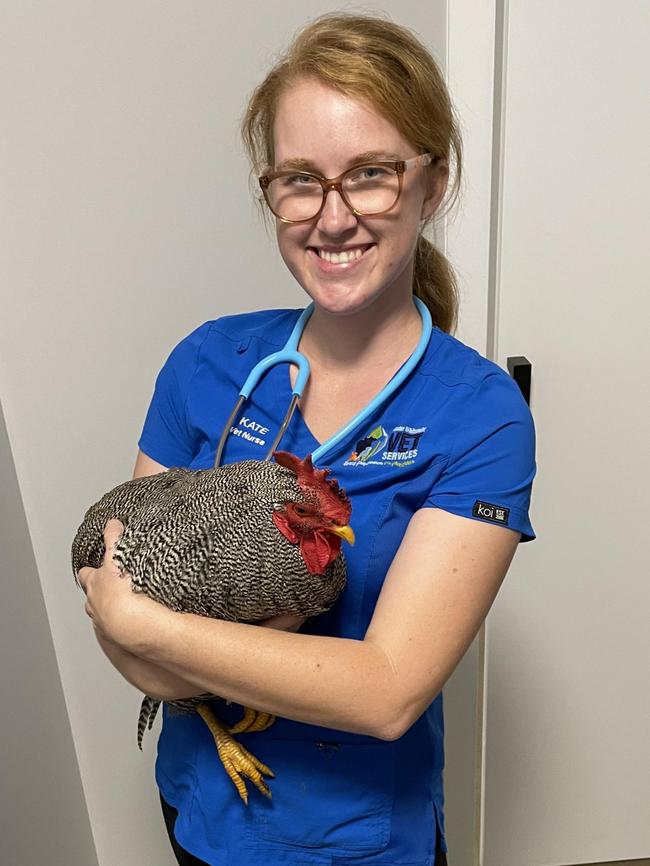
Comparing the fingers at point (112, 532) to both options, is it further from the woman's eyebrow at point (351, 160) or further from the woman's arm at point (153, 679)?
the woman's eyebrow at point (351, 160)

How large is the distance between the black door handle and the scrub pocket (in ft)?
3.02

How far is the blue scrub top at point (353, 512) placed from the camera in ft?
3.26

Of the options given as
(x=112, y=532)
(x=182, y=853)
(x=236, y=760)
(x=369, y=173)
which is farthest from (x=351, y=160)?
(x=182, y=853)

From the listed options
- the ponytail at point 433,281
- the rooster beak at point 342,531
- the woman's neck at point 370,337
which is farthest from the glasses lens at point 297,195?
the rooster beak at point 342,531

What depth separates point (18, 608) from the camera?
1.74 meters

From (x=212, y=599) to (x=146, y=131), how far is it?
0.97 metres

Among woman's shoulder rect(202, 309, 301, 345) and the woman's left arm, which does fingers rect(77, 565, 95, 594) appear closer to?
the woman's left arm

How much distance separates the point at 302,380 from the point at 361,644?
38 cm

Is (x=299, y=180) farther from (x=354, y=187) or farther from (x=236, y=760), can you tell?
(x=236, y=760)

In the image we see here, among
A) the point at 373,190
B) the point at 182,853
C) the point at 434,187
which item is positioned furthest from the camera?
the point at 182,853

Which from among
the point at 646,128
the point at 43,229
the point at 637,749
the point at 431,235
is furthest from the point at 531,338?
the point at 637,749

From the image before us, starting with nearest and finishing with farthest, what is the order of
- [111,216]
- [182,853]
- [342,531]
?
[342,531]
[182,853]
[111,216]

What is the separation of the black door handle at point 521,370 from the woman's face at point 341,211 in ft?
2.45

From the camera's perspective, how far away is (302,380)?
1118mm
